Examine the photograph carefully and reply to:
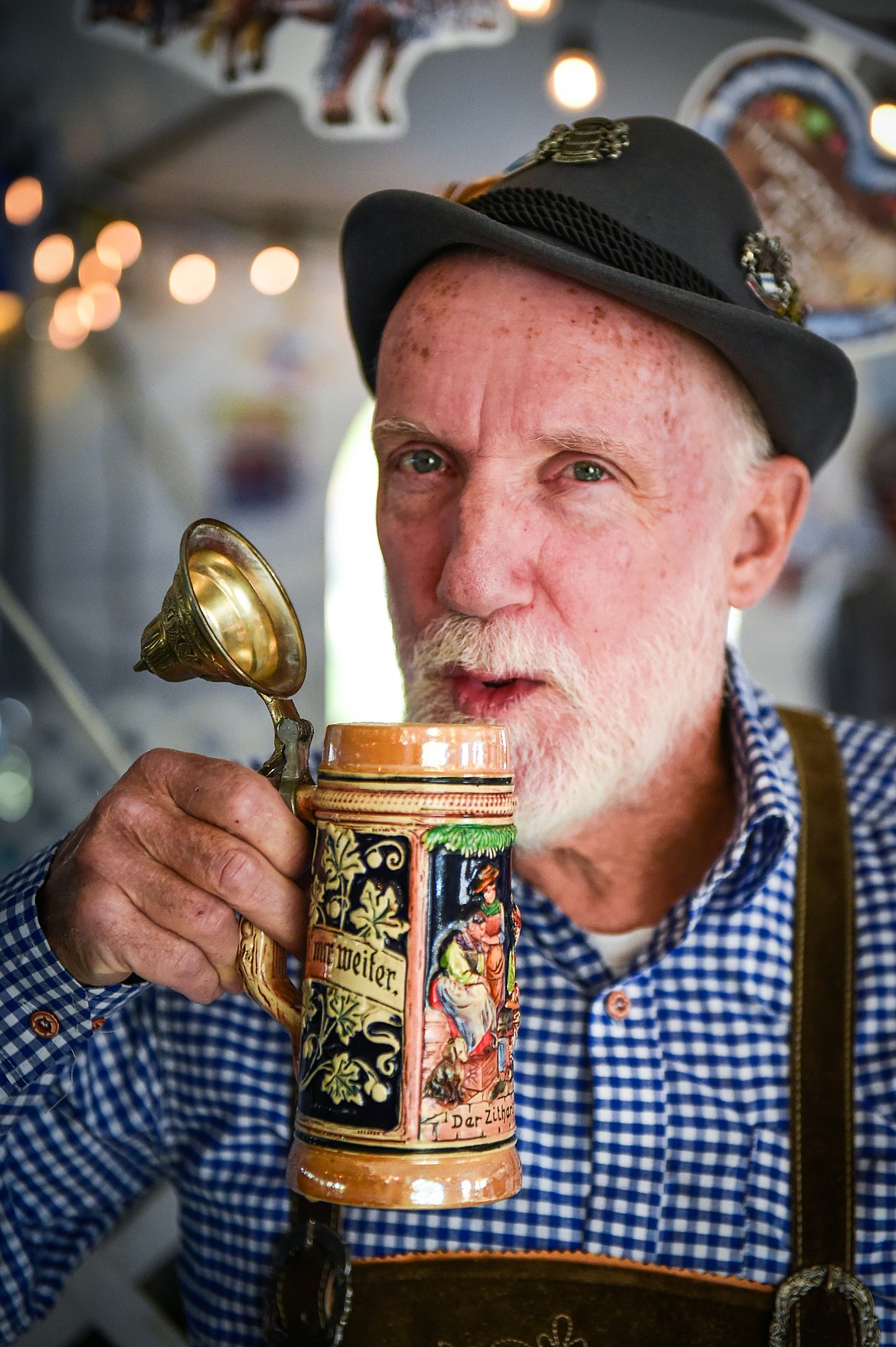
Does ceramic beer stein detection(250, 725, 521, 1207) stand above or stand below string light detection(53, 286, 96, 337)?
below

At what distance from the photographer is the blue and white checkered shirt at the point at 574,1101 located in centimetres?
132

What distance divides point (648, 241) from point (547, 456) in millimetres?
275

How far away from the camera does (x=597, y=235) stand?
4.29 ft

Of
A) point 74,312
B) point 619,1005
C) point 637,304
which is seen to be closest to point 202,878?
point 619,1005

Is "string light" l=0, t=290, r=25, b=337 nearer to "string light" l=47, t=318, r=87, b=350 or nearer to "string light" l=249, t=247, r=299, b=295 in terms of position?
"string light" l=47, t=318, r=87, b=350

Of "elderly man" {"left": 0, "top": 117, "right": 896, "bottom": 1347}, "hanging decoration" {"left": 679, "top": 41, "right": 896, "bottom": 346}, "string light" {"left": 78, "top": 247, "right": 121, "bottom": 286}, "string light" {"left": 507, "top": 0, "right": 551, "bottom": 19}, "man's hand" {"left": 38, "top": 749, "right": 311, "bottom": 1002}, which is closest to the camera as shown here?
"man's hand" {"left": 38, "top": 749, "right": 311, "bottom": 1002}

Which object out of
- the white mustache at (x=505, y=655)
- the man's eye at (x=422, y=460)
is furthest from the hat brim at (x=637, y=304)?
the white mustache at (x=505, y=655)

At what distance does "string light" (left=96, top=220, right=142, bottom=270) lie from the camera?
3896 millimetres

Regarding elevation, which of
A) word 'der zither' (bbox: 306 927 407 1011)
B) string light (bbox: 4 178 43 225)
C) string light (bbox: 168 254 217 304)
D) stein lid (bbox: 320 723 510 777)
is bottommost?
word 'der zither' (bbox: 306 927 407 1011)

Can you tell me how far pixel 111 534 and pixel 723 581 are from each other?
9.48 ft

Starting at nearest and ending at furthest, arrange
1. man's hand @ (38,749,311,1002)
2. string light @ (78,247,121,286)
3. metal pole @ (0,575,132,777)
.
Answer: man's hand @ (38,749,311,1002)
metal pole @ (0,575,132,777)
string light @ (78,247,121,286)

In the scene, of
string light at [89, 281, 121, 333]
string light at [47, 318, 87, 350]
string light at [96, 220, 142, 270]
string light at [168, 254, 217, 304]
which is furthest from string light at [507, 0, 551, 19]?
string light at [47, 318, 87, 350]

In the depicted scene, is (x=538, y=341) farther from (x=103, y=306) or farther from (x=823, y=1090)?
(x=103, y=306)

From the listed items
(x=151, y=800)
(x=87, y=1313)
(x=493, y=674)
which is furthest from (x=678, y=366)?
(x=87, y=1313)
